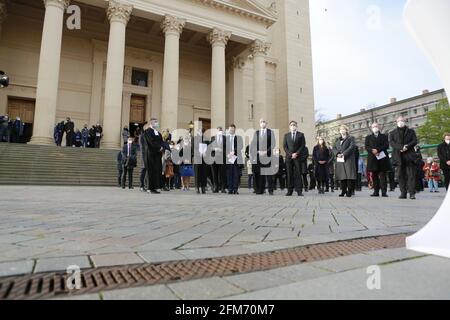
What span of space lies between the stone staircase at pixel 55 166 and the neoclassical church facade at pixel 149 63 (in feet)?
9.46

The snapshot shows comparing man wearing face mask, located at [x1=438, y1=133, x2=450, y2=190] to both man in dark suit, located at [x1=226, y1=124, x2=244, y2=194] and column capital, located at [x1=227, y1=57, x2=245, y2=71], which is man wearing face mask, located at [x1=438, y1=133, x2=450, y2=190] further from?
column capital, located at [x1=227, y1=57, x2=245, y2=71]

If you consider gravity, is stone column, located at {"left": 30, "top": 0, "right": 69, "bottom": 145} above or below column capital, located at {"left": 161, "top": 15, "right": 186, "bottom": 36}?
below

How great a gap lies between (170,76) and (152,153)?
14272 millimetres

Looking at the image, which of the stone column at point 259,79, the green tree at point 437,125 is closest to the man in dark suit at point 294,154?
the stone column at point 259,79

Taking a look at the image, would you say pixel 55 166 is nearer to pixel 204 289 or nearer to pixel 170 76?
pixel 170 76

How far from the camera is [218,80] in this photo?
946 inches

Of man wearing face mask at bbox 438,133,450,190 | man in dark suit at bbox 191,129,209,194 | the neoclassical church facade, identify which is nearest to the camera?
man wearing face mask at bbox 438,133,450,190

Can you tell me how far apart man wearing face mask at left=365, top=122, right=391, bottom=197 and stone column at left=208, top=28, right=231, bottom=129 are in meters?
15.0

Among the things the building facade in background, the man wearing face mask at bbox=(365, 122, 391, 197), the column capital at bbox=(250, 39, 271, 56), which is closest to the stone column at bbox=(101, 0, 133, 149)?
the column capital at bbox=(250, 39, 271, 56)

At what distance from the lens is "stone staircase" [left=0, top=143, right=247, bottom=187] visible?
1302 cm

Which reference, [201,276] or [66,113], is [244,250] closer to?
[201,276]

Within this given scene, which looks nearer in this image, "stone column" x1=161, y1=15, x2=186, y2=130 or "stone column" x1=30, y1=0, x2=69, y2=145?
"stone column" x1=30, y1=0, x2=69, y2=145

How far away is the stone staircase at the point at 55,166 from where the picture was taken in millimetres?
13023
